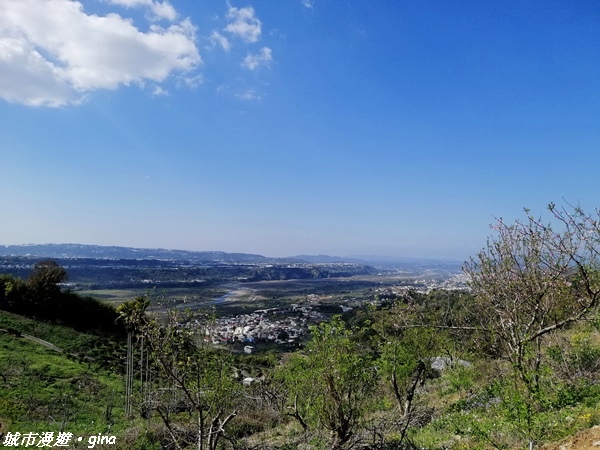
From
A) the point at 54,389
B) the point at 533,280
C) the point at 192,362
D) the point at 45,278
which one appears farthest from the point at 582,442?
the point at 45,278

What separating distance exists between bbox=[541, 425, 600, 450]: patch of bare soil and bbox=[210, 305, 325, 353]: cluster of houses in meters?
46.5

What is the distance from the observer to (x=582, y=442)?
7.45 metres

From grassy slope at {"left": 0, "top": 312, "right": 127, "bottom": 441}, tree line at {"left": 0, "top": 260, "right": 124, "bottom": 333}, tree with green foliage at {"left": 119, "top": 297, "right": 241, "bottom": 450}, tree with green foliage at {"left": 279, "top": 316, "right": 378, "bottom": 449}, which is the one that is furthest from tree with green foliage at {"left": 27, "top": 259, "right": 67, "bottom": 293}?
tree with green foliage at {"left": 279, "top": 316, "right": 378, "bottom": 449}

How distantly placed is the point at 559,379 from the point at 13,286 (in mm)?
53031

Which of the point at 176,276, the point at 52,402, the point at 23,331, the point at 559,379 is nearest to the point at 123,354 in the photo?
the point at 23,331

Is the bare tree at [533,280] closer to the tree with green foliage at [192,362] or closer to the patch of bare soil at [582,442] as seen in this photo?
the patch of bare soil at [582,442]

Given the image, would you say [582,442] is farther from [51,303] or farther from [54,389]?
[51,303]

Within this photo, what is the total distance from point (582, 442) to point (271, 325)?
271ft

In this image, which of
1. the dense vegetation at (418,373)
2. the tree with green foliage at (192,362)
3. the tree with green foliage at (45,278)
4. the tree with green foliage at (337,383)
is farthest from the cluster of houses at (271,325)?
the tree with green foliage at (337,383)

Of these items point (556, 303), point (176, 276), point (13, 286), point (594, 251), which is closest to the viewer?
point (594, 251)

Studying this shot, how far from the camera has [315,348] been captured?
31.4 feet

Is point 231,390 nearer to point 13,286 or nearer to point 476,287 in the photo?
point 476,287

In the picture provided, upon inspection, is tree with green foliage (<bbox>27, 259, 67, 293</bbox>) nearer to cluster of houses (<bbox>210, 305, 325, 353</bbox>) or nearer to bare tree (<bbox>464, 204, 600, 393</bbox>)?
cluster of houses (<bbox>210, 305, 325, 353</bbox>)

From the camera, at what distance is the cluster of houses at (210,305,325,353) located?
235ft
